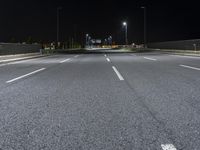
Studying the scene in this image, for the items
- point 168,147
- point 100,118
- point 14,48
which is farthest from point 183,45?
point 168,147

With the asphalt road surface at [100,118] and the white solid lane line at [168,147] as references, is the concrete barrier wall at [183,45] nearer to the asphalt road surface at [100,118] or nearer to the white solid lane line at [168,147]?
the asphalt road surface at [100,118]

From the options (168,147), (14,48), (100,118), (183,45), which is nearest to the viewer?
(168,147)

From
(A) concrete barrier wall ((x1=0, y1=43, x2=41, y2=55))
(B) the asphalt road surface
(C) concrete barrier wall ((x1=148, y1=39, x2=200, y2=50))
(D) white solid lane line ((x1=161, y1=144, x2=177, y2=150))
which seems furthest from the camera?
(C) concrete barrier wall ((x1=148, y1=39, x2=200, y2=50))

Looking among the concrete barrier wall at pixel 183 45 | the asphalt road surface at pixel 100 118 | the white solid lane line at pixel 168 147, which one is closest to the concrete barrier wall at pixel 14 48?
the asphalt road surface at pixel 100 118

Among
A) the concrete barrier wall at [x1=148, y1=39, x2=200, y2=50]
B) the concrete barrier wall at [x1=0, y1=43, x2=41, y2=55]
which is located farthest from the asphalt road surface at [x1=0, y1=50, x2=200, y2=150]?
the concrete barrier wall at [x1=148, y1=39, x2=200, y2=50]

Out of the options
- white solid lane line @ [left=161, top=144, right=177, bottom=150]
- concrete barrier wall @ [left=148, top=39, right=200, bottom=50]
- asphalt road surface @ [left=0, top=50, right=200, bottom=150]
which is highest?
concrete barrier wall @ [left=148, top=39, right=200, bottom=50]

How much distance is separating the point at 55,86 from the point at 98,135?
16.5 feet

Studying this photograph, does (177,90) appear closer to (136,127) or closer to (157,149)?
(136,127)

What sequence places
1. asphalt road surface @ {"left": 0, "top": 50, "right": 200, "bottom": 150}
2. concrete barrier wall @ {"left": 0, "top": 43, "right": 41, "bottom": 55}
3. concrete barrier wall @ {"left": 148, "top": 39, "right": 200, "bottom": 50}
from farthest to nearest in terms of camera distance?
1. concrete barrier wall @ {"left": 148, "top": 39, "right": 200, "bottom": 50}
2. concrete barrier wall @ {"left": 0, "top": 43, "right": 41, "bottom": 55}
3. asphalt road surface @ {"left": 0, "top": 50, "right": 200, "bottom": 150}

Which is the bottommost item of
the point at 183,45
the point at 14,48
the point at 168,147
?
the point at 168,147

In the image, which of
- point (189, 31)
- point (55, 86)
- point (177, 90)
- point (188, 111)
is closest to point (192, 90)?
point (177, 90)

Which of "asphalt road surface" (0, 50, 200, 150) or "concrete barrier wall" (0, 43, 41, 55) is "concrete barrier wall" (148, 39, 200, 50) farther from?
"asphalt road surface" (0, 50, 200, 150)

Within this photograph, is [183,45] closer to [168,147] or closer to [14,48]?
[14,48]

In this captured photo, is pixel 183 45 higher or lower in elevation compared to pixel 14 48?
higher
